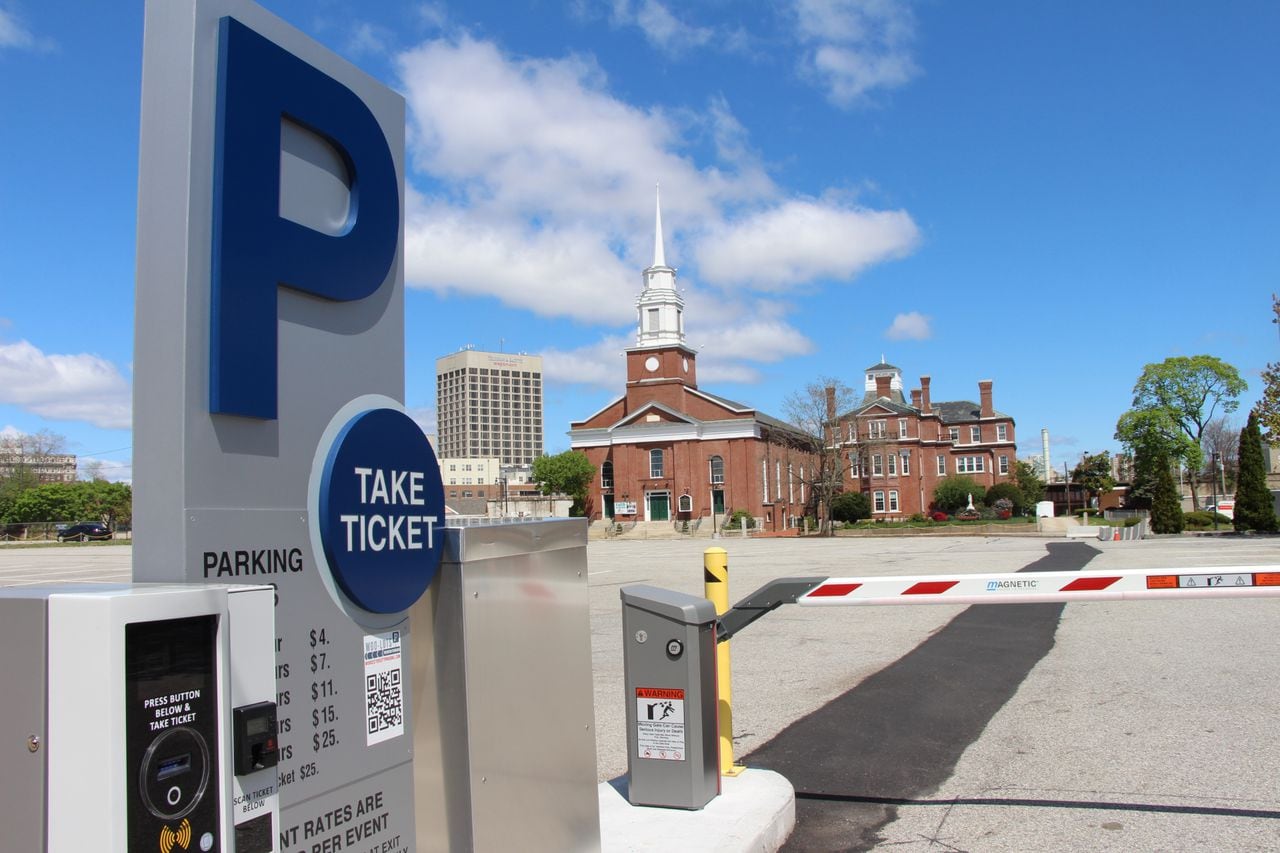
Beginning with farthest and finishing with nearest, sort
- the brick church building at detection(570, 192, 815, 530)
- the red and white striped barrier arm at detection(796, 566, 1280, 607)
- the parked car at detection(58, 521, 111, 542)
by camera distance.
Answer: the brick church building at detection(570, 192, 815, 530)
the parked car at detection(58, 521, 111, 542)
the red and white striped barrier arm at detection(796, 566, 1280, 607)

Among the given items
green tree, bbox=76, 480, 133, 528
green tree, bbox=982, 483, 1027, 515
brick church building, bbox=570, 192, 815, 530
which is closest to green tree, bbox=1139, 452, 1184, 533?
brick church building, bbox=570, 192, 815, 530

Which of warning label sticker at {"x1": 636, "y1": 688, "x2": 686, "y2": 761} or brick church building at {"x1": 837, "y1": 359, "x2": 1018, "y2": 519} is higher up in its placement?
brick church building at {"x1": 837, "y1": 359, "x2": 1018, "y2": 519}

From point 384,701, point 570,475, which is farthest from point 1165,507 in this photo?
point 384,701

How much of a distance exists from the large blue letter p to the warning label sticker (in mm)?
2770

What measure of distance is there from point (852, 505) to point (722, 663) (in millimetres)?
73947

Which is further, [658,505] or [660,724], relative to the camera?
[658,505]

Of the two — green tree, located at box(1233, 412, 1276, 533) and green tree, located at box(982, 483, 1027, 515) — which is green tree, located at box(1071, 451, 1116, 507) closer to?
green tree, located at box(982, 483, 1027, 515)

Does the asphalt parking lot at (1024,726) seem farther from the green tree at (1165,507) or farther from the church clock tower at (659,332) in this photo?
the church clock tower at (659,332)

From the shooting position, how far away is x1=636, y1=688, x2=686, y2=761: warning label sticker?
16.2 feet

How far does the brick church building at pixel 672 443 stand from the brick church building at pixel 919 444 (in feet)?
29.0

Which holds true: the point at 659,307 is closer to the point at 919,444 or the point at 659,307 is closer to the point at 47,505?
the point at 919,444

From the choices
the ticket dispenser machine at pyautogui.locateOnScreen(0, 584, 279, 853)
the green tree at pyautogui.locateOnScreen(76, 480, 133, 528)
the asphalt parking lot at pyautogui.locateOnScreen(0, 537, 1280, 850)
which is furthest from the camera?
the green tree at pyautogui.locateOnScreen(76, 480, 133, 528)

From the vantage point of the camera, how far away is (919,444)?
9256cm

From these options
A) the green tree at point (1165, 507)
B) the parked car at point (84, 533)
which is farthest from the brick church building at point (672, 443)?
the parked car at point (84, 533)
